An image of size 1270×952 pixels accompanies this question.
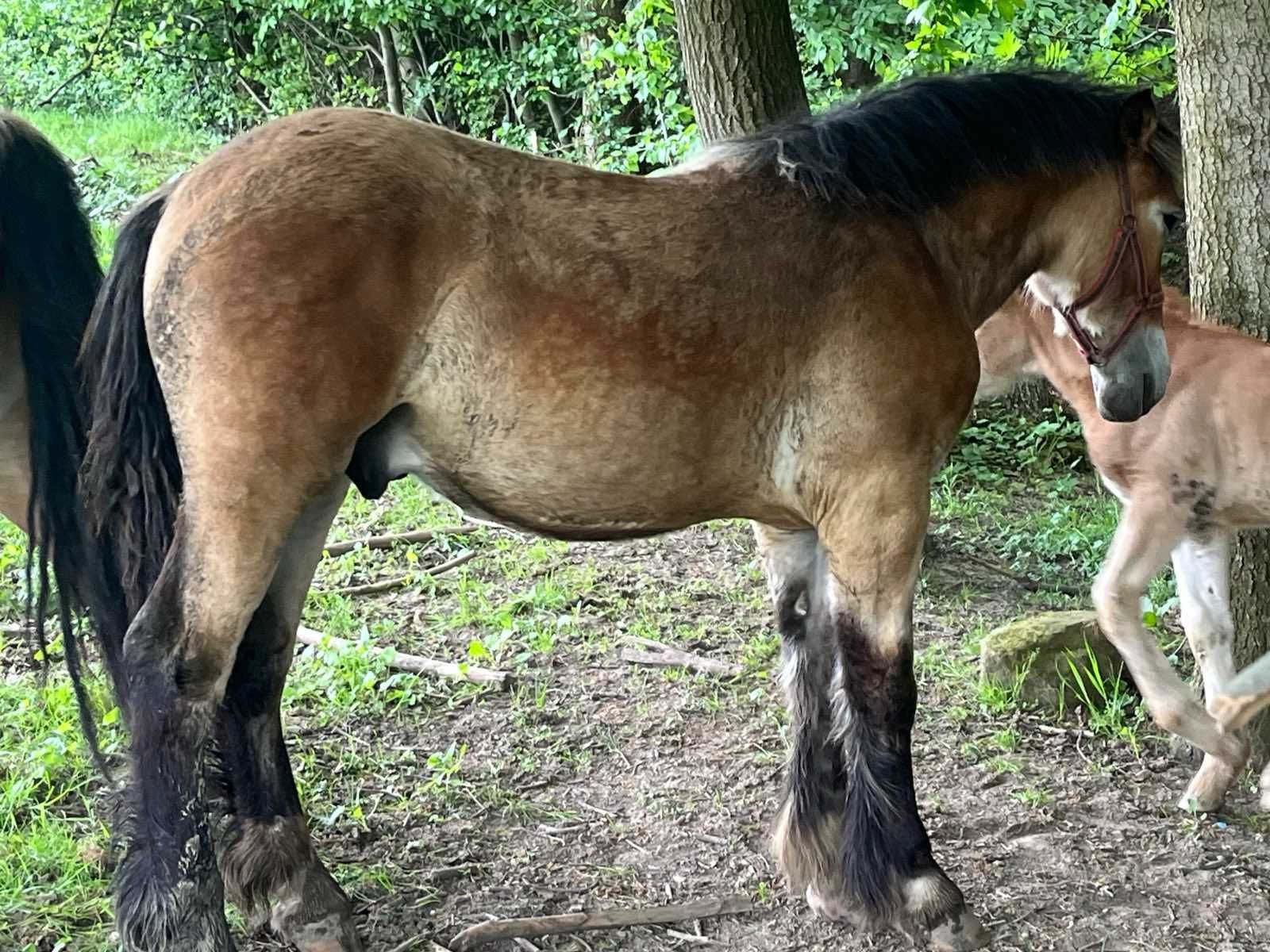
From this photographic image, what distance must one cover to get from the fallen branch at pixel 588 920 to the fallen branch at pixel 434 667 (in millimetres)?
1439

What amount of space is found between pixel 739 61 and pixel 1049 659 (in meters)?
2.90

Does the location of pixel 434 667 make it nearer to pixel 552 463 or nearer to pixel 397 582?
pixel 397 582

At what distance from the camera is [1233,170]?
11.9 ft

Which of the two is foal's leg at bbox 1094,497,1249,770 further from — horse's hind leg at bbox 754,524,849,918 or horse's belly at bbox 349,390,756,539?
horse's belly at bbox 349,390,756,539

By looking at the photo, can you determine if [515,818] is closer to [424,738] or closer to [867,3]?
[424,738]

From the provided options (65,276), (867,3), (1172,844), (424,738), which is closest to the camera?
(65,276)

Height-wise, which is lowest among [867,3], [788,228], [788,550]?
[788,550]

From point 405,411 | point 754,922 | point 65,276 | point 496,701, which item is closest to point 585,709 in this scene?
point 496,701

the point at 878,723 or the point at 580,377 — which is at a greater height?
the point at 580,377

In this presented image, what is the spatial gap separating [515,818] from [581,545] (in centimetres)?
242

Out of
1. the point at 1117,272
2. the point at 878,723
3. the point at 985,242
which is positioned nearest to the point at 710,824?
the point at 878,723

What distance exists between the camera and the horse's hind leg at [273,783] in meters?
3.01

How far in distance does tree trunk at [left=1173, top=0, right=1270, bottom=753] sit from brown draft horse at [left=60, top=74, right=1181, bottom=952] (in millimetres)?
445

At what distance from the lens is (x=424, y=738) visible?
4.14m
